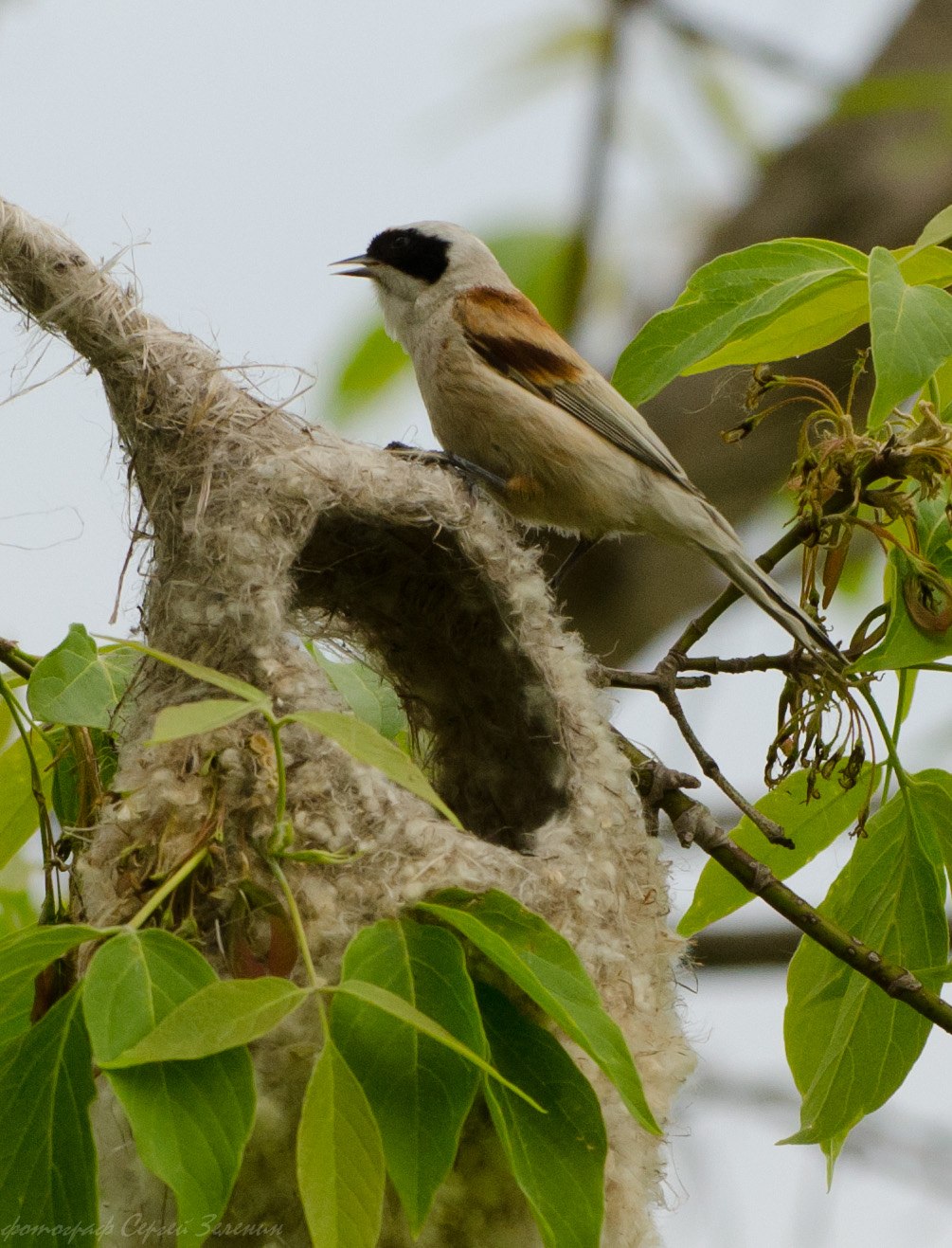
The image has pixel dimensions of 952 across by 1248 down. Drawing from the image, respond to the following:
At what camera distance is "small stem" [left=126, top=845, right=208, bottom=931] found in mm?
1633

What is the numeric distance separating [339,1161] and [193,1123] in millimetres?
150

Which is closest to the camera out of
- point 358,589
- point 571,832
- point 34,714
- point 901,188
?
point 34,714

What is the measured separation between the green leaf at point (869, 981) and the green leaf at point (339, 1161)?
3.04 ft

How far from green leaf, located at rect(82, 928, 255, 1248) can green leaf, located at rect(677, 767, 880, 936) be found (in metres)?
1.22

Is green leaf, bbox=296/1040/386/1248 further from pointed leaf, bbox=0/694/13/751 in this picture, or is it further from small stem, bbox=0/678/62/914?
pointed leaf, bbox=0/694/13/751

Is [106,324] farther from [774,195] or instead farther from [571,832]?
[774,195]

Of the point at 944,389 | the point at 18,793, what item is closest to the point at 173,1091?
the point at 18,793

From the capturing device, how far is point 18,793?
242 cm

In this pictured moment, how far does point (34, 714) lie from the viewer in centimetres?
188

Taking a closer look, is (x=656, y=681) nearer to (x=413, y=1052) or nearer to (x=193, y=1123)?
(x=413, y=1052)

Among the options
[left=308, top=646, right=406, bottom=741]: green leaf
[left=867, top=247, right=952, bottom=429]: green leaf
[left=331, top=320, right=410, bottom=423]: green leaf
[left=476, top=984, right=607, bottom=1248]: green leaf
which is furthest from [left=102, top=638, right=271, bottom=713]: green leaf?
[left=331, top=320, right=410, bottom=423]: green leaf

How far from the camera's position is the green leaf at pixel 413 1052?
1507mm

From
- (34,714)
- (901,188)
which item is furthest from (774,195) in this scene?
(34,714)

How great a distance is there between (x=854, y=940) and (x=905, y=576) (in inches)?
22.3
